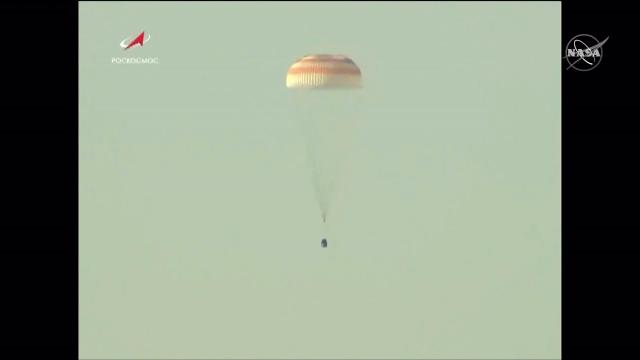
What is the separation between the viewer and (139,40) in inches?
906

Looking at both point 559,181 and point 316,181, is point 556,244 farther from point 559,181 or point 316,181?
point 316,181

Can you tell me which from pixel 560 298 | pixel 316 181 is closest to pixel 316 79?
pixel 316 181

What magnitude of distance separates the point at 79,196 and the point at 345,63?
8.08 metres

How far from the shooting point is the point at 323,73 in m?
20.7

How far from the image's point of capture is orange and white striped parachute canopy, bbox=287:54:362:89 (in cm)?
2069

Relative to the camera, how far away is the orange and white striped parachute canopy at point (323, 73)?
20.7 meters

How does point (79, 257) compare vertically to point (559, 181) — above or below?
below

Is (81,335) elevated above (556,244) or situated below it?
below

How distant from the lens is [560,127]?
73.4ft

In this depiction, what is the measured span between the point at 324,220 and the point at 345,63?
14.3 ft

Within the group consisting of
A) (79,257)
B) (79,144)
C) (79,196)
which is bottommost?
(79,257)

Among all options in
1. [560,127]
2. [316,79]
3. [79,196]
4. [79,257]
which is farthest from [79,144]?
[560,127]

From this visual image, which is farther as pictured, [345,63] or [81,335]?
[81,335]
